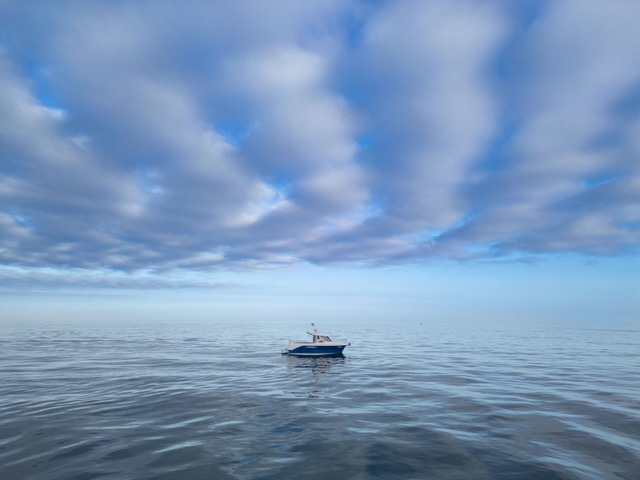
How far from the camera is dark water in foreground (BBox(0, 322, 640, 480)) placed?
16016 millimetres

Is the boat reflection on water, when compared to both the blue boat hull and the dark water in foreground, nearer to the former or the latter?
the dark water in foreground

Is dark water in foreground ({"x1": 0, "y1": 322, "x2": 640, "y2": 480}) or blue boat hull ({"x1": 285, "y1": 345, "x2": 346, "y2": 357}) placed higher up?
blue boat hull ({"x1": 285, "y1": 345, "x2": 346, "y2": 357})

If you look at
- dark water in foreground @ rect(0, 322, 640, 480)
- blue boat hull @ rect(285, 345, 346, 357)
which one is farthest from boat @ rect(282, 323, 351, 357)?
dark water in foreground @ rect(0, 322, 640, 480)

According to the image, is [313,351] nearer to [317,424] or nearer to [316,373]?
[316,373]

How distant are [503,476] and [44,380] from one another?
4188 centimetres

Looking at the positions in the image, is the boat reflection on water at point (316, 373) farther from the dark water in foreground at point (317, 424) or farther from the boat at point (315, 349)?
the boat at point (315, 349)

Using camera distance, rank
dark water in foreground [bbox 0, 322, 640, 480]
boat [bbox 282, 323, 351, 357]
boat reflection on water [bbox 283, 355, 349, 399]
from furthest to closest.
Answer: boat [bbox 282, 323, 351, 357], boat reflection on water [bbox 283, 355, 349, 399], dark water in foreground [bbox 0, 322, 640, 480]

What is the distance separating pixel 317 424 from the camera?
22109 mm

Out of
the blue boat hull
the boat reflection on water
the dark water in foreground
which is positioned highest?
the blue boat hull

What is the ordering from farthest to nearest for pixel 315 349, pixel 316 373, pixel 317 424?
pixel 315 349, pixel 316 373, pixel 317 424

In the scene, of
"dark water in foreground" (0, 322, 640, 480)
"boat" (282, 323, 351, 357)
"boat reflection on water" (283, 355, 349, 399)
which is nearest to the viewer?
"dark water in foreground" (0, 322, 640, 480)

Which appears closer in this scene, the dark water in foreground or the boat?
the dark water in foreground

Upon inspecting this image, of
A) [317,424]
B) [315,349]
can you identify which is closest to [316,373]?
[315,349]

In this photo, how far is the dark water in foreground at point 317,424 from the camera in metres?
16.0
